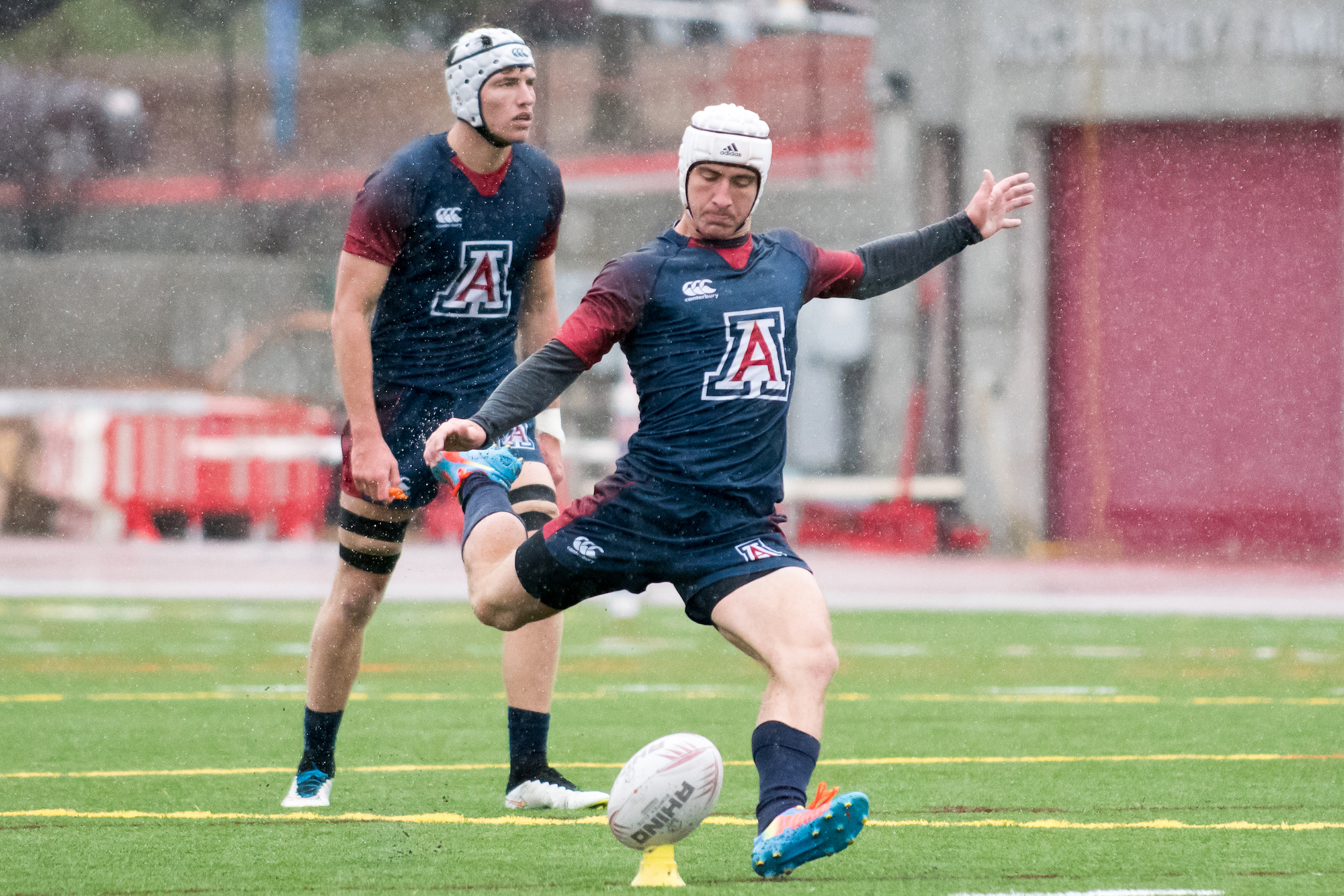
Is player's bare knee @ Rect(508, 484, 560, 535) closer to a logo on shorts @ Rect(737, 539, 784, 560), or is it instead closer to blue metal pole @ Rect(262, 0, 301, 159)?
a logo on shorts @ Rect(737, 539, 784, 560)

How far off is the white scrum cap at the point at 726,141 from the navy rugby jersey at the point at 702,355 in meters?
0.20

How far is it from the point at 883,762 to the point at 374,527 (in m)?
1.92

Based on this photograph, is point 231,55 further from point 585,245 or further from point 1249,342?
point 1249,342

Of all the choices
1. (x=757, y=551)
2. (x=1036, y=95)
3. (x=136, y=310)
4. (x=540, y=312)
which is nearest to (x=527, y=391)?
(x=757, y=551)

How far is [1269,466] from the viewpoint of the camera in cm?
2167

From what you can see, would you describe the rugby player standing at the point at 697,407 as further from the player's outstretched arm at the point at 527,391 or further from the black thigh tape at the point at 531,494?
the black thigh tape at the point at 531,494

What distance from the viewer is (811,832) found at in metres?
3.86

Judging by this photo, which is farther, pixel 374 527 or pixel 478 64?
pixel 374 527

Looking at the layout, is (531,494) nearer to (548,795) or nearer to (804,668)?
(548,795)

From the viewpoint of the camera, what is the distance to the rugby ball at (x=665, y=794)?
13.3 feet

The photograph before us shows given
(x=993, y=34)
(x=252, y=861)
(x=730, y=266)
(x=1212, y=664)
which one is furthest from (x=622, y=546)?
(x=993, y=34)

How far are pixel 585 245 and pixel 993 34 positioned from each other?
18.3ft

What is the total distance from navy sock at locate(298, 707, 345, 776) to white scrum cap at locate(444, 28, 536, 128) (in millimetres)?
1745

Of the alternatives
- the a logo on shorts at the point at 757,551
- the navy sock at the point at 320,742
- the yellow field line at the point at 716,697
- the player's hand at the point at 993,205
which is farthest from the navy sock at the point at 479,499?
the yellow field line at the point at 716,697
